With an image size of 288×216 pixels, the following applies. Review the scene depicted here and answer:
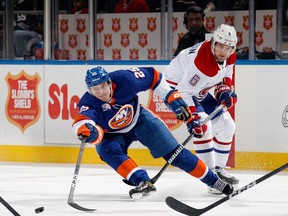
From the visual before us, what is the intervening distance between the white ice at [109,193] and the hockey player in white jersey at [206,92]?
24cm

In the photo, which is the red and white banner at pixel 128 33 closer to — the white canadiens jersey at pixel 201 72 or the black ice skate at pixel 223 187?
the white canadiens jersey at pixel 201 72

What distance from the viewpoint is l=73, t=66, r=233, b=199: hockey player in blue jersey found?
525 centimetres

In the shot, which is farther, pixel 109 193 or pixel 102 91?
pixel 109 193

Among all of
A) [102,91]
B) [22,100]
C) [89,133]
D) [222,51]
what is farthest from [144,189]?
[22,100]

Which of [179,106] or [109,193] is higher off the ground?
[179,106]

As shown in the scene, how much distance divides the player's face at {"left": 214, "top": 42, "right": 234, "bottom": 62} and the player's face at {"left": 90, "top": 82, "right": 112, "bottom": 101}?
83cm

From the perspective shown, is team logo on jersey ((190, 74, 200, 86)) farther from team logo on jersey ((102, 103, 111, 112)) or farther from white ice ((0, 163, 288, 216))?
team logo on jersey ((102, 103, 111, 112))

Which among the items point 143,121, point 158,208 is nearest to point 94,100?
point 143,121

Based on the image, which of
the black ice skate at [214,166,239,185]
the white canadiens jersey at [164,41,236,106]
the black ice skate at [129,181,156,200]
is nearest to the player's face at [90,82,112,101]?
the black ice skate at [129,181,156,200]

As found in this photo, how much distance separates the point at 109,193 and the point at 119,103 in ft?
2.50

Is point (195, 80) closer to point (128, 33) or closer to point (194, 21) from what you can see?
point (194, 21)

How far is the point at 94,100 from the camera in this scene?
528cm

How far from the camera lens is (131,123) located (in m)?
5.43

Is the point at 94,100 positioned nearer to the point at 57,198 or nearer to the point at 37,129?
the point at 57,198
